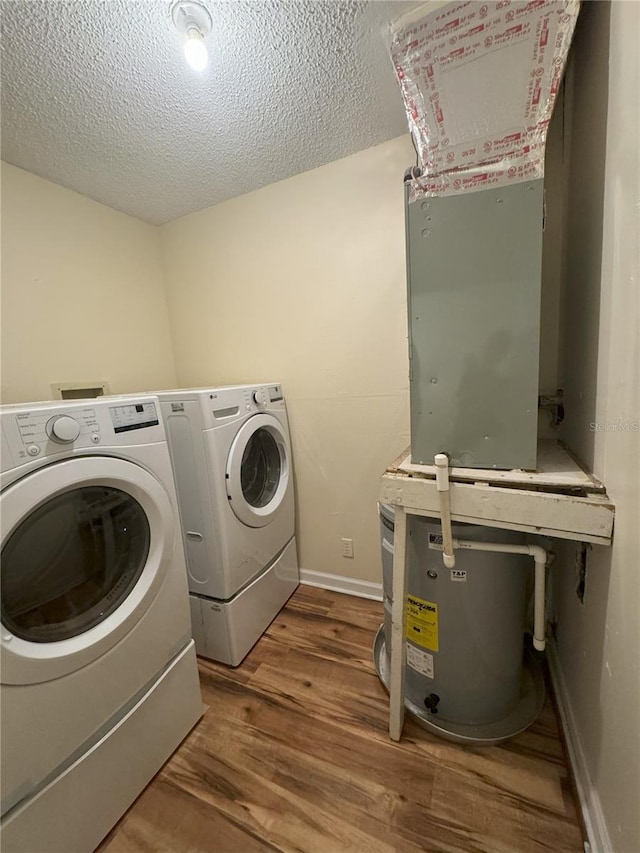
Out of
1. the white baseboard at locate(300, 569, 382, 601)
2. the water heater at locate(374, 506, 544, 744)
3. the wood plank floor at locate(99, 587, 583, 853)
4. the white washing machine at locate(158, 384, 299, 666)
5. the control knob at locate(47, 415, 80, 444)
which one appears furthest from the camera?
the white baseboard at locate(300, 569, 382, 601)

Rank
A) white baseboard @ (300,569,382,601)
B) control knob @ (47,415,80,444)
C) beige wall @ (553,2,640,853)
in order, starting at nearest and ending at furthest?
beige wall @ (553,2,640,853) < control knob @ (47,415,80,444) < white baseboard @ (300,569,382,601)

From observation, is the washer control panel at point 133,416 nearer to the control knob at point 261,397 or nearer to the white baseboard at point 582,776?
the control knob at point 261,397

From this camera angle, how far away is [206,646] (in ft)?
4.41

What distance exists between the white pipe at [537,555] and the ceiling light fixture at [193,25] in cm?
146

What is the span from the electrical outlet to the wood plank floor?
1.80ft

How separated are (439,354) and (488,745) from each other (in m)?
1.19

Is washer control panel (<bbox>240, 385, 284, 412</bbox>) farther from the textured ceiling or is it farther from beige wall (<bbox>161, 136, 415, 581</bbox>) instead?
the textured ceiling

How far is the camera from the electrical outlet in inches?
66.4

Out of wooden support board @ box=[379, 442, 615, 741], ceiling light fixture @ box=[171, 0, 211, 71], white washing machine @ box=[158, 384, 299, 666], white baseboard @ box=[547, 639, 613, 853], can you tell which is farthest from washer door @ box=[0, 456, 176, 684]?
white baseboard @ box=[547, 639, 613, 853]

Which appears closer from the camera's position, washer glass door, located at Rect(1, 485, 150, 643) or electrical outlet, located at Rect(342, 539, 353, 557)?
washer glass door, located at Rect(1, 485, 150, 643)

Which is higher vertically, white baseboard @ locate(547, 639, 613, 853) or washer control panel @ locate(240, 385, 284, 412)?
washer control panel @ locate(240, 385, 284, 412)

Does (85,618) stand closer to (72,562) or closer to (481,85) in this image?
(72,562)

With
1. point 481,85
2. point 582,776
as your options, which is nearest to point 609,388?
point 481,85

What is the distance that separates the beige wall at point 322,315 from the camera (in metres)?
1.43
